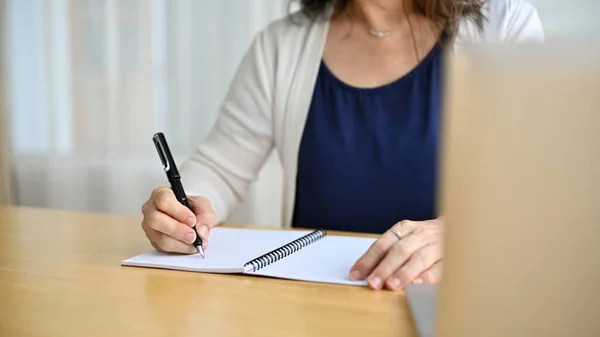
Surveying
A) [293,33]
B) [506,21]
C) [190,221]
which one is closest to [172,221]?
[190,221]

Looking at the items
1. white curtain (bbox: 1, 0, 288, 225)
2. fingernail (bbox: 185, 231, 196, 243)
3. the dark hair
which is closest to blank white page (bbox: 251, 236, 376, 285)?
fingernail (bbox: 185, 231, 196, 243)

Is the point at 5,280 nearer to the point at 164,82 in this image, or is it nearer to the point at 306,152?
the point at 306,152

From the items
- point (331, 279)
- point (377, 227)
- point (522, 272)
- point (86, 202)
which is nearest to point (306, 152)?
point (377, 227)

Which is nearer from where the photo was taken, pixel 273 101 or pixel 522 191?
pixel 522 191

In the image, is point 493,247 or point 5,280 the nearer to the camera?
point 493,247

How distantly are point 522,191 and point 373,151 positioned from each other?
3.12 ft

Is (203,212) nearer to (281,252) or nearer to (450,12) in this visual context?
(281,252)

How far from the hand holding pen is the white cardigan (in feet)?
1.26

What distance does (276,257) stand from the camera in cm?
79

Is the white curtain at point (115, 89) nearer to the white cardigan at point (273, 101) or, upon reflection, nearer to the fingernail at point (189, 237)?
the white cardigan at point (273, 101)

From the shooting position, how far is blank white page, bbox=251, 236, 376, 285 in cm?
71

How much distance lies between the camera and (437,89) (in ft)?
4.24

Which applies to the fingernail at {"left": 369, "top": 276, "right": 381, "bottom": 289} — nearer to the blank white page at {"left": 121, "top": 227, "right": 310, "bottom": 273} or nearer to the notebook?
the notebook

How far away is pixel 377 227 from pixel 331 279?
603mm
